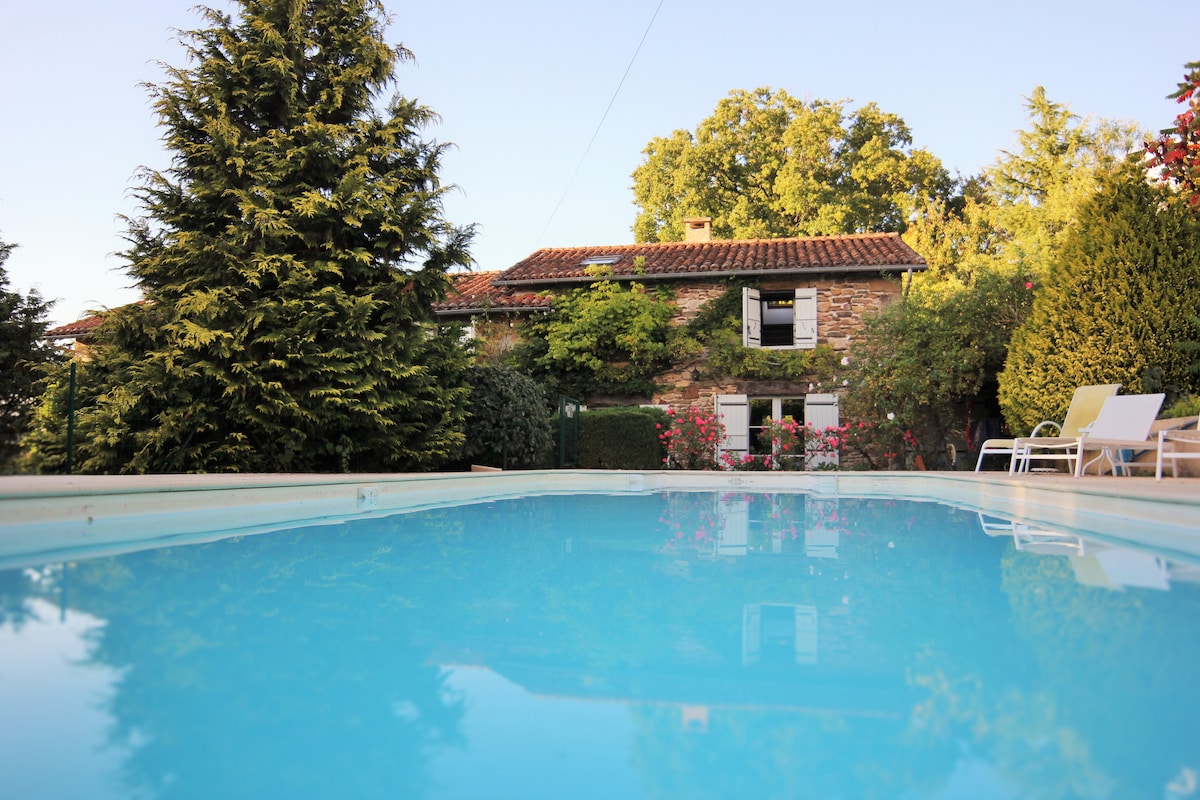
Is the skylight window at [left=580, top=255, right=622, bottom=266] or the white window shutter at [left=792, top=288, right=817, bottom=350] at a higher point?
the skylight window at [left=580, top=255, right=622, bottom=266]

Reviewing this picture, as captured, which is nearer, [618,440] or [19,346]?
[19,346]

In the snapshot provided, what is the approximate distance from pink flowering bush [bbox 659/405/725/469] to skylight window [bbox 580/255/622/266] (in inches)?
170

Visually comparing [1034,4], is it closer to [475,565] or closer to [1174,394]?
[1174,394]

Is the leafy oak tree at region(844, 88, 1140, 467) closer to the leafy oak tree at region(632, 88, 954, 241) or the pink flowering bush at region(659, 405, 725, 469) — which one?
the pink flowering bush at region(659, 405, 725, 469)

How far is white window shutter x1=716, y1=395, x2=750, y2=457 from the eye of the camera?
47.5 ft

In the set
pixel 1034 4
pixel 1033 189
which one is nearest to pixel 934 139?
pixel 1033 189

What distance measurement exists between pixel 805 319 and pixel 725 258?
6.75ft

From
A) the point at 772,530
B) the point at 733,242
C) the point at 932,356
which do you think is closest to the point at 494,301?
the point at 733,242

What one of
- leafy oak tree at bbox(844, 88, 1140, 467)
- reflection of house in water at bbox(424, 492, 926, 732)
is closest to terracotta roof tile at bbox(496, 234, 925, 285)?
leafy oak tree at bbox(844, 88, 1140, 467)

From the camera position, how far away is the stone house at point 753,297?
14688 millimetres

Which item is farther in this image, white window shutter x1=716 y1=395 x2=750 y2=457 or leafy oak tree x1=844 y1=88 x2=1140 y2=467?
white window shutter x1=716 y1=395 x2=750 y2=457

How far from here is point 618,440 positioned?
13.1 m

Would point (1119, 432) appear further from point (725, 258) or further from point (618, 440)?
point (725, 258)

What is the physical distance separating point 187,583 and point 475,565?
4.44 ft
